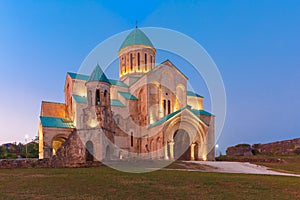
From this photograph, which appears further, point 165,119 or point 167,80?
point 167,80

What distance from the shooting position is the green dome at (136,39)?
3756 centimetres

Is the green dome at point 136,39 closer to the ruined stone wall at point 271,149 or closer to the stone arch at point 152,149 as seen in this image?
the stone arch at point 152,149

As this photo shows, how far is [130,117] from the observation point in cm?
3234

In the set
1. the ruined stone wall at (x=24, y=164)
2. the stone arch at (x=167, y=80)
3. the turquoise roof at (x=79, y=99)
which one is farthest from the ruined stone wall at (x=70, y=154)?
the stone arch at (x=167, y=80)

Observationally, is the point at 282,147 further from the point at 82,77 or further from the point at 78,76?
the point at 78,76

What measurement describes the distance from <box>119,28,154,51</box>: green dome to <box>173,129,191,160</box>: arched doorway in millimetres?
14521

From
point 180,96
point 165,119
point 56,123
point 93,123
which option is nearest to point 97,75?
point 93,123

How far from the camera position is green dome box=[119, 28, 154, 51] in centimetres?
3756

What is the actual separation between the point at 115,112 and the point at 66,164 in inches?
446

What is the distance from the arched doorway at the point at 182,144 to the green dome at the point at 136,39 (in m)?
14.5

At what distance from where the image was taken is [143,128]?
103 feet

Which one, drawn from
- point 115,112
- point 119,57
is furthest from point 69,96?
point 119,57

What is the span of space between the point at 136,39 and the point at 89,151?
20166 millimetres

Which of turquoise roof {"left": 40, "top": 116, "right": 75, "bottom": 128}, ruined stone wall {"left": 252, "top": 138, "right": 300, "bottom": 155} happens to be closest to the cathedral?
turquoise roof {"left": 40, "top": 116, "right": 75, "bottom": 128}
